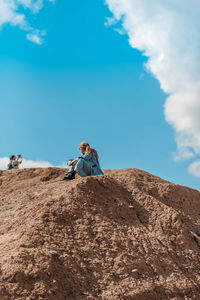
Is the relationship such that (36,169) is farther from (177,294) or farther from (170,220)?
(177,294)

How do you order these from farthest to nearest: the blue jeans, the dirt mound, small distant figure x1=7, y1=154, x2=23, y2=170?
1. small distant figure x1=7, y1=154, x2=23, y2=170
2. the blue jeans
3. the dirt mound

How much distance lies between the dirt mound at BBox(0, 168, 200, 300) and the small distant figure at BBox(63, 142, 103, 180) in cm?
165

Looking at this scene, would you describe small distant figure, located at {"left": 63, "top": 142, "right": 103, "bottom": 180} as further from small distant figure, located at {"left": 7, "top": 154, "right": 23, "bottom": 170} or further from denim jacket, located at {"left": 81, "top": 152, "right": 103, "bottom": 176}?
small distant figure, located at {"left": 7, "top": 154, "right": 23, "bottom": 170}

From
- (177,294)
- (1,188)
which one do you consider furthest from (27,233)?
(1,188)

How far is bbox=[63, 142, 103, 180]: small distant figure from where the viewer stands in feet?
26.7

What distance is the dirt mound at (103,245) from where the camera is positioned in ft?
13.3

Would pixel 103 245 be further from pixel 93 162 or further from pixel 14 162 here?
pixel 14 162

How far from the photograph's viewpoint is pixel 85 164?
8148 mm

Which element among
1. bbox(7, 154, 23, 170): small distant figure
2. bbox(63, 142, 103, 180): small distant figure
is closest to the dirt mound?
bbox(63, 142, 103, 180): small distant figure

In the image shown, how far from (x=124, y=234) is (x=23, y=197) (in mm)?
3061

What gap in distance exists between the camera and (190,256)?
526 cm

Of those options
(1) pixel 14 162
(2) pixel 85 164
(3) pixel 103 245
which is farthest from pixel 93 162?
(1) pixel 14 162

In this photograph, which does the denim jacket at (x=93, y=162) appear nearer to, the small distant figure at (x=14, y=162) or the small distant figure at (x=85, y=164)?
the small distant figure at (x=85, y=164)

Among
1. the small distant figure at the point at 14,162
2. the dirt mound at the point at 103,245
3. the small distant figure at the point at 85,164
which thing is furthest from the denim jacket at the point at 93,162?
the small distant figure at the point at 14,162
